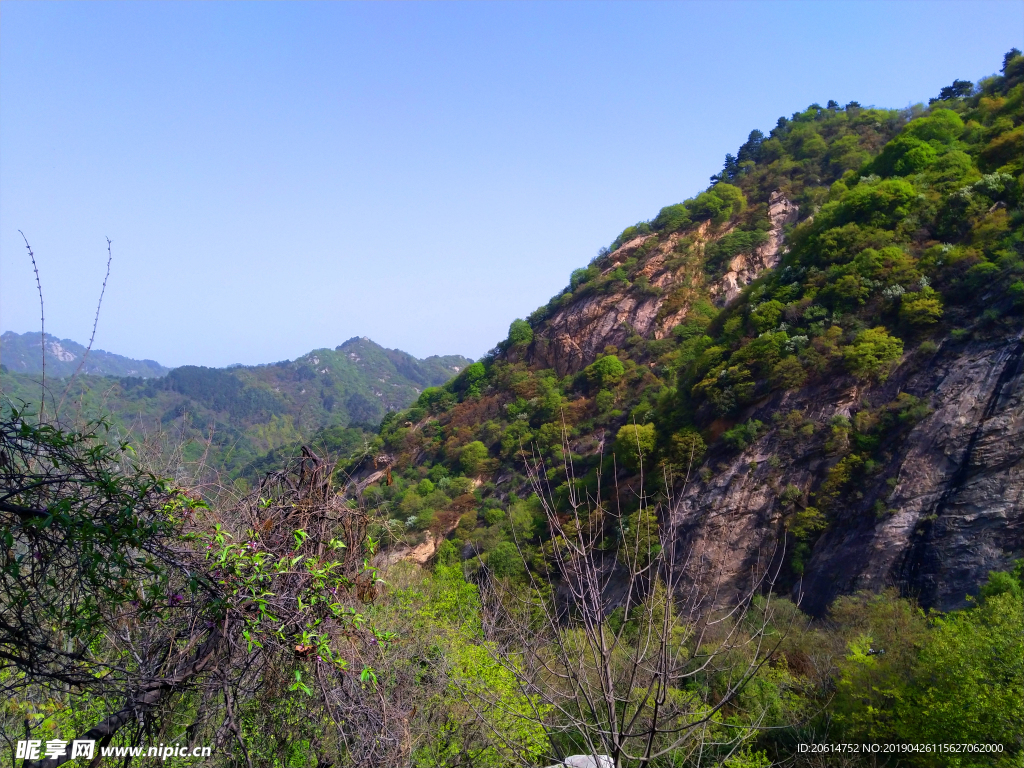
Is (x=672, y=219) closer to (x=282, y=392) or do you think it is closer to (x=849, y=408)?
(x=849, y=408)

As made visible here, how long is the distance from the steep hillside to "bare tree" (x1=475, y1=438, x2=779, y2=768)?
1.80m

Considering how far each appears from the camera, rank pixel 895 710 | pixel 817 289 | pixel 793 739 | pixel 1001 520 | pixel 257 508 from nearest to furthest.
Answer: pixel 257 508, pixel 895 710, pixel 793 739, pixel 1001 520, pixel 817 289

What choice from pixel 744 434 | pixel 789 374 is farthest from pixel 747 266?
pixel 744 434

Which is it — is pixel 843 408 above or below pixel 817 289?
below

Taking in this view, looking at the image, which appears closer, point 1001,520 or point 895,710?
point 895,710

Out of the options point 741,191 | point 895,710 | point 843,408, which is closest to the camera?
point 895,710

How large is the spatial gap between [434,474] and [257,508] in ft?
110

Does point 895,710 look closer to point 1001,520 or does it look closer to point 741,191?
point 1001,520

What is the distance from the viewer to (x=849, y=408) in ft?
66.5

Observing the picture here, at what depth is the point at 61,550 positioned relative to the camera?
2.71m

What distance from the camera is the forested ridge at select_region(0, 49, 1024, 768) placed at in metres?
3.10

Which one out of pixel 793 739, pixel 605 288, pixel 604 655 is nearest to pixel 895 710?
pixel 793 739

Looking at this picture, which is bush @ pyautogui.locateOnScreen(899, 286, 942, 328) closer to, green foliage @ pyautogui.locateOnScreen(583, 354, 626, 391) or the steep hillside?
the steep hillside

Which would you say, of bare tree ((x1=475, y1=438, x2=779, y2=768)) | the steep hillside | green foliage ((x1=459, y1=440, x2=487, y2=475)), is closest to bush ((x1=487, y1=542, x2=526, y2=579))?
the steep hillside
